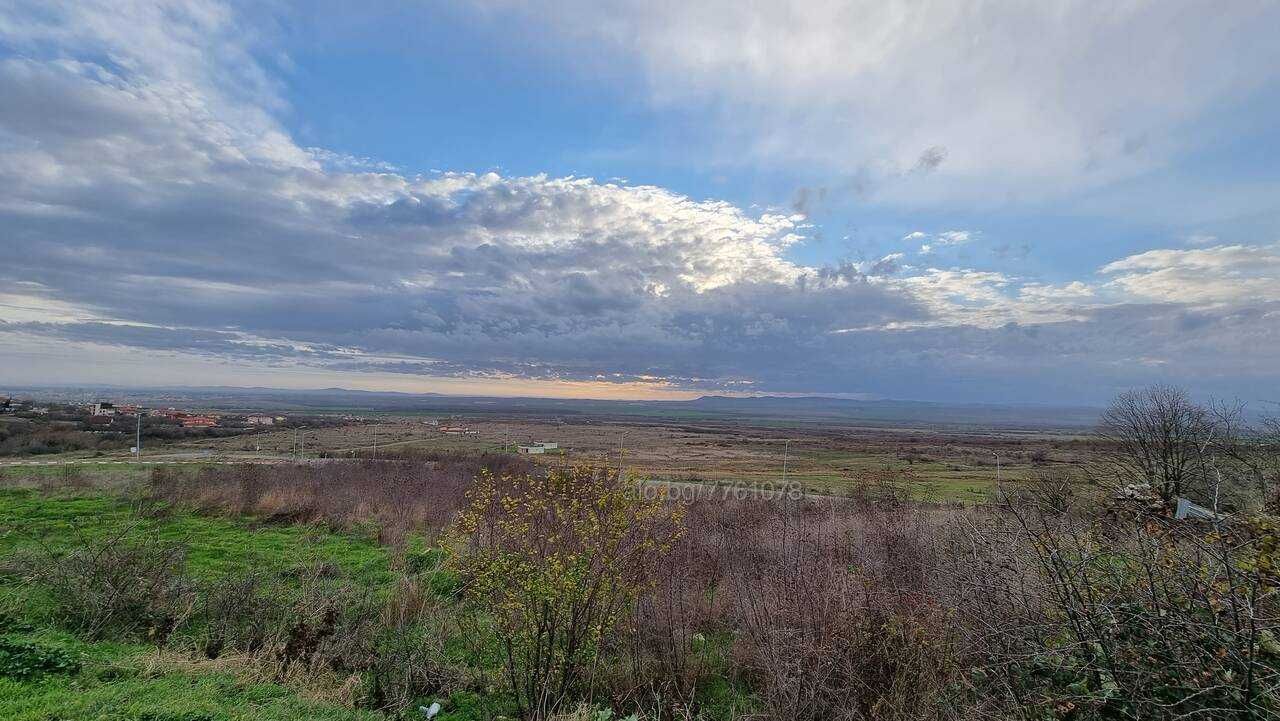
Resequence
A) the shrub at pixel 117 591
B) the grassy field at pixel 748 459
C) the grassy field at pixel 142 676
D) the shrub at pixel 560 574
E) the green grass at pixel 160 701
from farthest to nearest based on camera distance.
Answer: the grassy field at pixel 748 459, the shrub at pixel 117 591, the shrub at pixel 560 574, the grassy field at pixel 142 676, the green grass at pixel 160 701

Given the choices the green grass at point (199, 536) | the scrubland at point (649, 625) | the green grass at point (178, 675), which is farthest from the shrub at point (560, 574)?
the green grass at point (199, 536)

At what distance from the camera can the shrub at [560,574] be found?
249 inches

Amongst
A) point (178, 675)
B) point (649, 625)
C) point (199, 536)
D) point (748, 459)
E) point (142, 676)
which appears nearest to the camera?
point (142, 676)

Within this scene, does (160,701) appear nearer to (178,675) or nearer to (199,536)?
(178,675)

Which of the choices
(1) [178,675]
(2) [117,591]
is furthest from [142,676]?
(2) [117,591]

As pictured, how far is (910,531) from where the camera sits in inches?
559

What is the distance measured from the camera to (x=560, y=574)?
6.17m

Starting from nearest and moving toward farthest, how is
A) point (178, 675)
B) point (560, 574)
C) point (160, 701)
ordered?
1. point (160, 701)
2. point (560, 574)
3. point (178, 675)

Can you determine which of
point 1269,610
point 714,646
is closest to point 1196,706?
point 1269,610

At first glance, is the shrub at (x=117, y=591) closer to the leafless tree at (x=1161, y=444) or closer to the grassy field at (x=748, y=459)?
the grassy field at (x=748, y=459)

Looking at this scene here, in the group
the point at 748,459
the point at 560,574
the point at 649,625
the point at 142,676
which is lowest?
the point at 748,459

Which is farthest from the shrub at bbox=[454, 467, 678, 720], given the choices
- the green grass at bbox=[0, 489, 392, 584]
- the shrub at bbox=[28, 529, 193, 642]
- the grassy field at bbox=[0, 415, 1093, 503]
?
the grassy field at bbox=[0, 415, 1093, 503]

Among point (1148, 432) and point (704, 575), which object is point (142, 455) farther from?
point (1148, 432)

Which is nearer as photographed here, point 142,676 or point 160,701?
point 160,701
